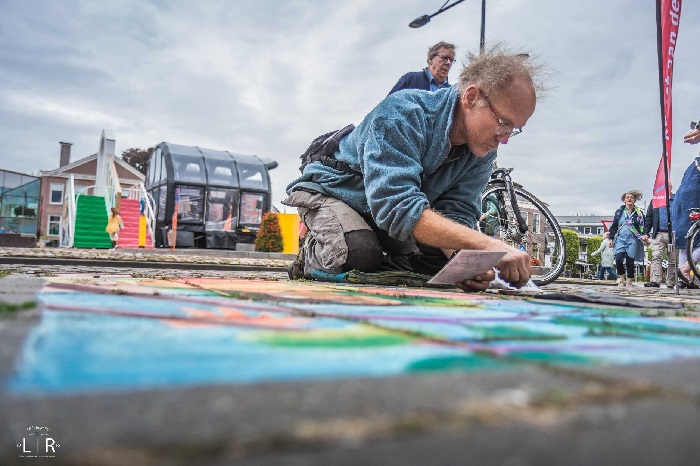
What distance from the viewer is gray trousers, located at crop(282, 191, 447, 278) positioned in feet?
10.2

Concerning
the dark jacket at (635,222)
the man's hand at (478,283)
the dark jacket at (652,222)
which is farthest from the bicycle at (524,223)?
the dark jacket at (635,222)

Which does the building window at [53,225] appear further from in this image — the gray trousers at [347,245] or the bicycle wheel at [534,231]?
the gray trousers at [347,245]

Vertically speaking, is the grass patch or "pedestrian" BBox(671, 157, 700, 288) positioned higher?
"pedestrian" BBox(671, 157, 700, 288)

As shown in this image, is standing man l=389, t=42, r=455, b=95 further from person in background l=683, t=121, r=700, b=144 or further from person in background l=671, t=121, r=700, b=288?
person in background l=671, t=121, r=700, b=288

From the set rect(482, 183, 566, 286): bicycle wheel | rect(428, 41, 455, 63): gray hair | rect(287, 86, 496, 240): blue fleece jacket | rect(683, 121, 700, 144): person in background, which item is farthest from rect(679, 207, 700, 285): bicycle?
rect(287, 86, 496, 240): blue fleece jacket

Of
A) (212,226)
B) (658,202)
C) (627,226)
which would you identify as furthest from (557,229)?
(212,226)

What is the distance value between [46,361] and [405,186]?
82.1 inches

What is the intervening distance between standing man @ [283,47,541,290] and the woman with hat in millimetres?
6204

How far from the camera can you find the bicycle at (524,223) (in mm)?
5219

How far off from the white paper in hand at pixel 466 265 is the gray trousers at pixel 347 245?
0.79m

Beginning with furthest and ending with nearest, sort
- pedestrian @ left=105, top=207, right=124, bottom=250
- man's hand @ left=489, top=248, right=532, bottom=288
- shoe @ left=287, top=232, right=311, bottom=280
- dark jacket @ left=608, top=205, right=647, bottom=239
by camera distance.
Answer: pedestrian @ left=105, top=207, right=124, bottom=250
dark jacket @ left=608, top=205, right=647, bottom=239
shoe @ left=287, top=232, right=311, bottom=280
man's hand @ left=489, top=248, right=532, bottom=288

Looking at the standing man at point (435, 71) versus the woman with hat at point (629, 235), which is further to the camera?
the woman with hat at point (629, 235)

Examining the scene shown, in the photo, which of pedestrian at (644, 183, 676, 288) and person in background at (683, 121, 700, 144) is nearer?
person in background at (683, 121, 700, 144)

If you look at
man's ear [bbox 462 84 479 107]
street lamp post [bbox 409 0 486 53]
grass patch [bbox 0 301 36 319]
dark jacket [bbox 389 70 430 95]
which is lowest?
grass patch [bbox 0 301 36 319]
